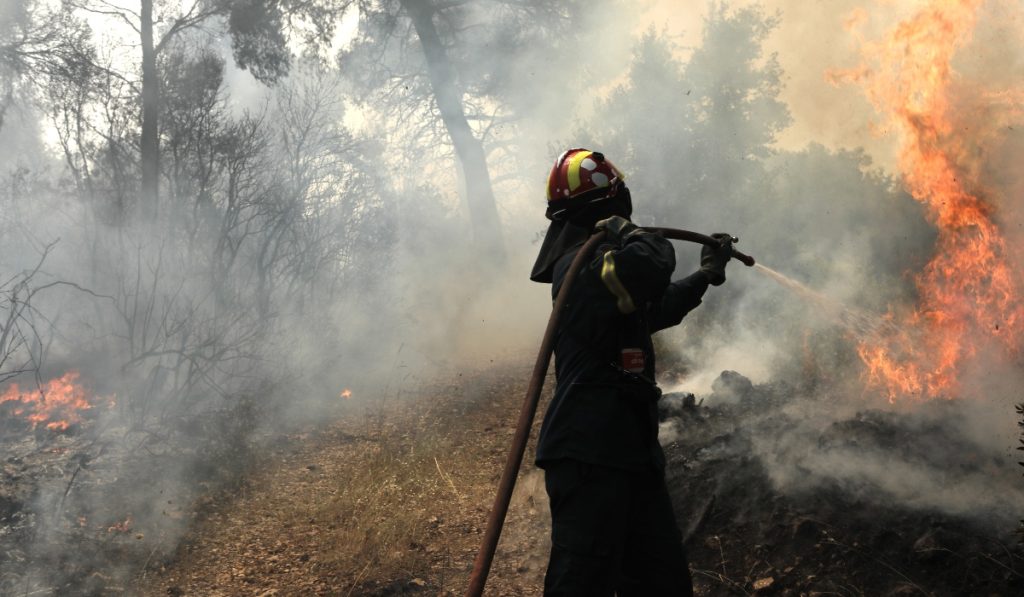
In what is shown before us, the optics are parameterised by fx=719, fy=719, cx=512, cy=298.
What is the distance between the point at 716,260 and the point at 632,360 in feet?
2.63

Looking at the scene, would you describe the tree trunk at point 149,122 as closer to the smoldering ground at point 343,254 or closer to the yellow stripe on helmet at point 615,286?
the smoldering ground at point 343,254

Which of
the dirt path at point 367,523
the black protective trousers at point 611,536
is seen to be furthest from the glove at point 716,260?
the dirt path at point 367,523

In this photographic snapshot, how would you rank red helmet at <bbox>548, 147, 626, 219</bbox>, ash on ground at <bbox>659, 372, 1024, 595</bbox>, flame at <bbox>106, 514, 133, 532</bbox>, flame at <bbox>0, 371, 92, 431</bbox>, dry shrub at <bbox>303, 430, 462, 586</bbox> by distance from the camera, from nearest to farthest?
red helmet at <bbox>548, 147, 626, 219</bbox> < ash on ground at <bbox>659, 372, 1024, 595</bbox> < dry shrub at <bbox>303, 430, 462, 586</bbox> < flame at <bbox>106, 514, 133, 532</bbox> < flame at <bbox>0, 371, 92, 431</bbox>

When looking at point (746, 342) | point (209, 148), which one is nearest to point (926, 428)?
point (746, 342)

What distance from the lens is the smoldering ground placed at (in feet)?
17.7

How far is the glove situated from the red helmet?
0.57 metres

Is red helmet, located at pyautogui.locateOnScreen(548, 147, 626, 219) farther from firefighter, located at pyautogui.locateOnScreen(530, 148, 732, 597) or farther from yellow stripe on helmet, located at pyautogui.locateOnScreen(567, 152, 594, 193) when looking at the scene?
firefighter, located at pyautogui.locateOnScreen(530, 148, 732, 597)

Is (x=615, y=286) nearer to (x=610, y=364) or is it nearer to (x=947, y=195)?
(x=610, y=364)

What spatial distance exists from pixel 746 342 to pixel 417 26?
9.89 metres

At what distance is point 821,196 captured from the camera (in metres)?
9.97

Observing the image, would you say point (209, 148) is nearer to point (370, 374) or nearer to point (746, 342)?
point (370, 374)

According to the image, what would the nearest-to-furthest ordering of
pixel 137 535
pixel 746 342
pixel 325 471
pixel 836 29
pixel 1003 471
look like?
pixel 1003 471 < pixel 137 535 < pixel 325 471 < pixel 746 342 < pixel 836 29

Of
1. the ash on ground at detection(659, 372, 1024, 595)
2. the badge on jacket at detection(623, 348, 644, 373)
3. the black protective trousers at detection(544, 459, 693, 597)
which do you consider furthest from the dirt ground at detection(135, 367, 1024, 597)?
the badge on jacket at detection(623, 348, 644, 373)

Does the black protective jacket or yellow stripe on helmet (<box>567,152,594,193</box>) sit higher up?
yellow stripe on helmet (<box>567,152,594,193</box>)
